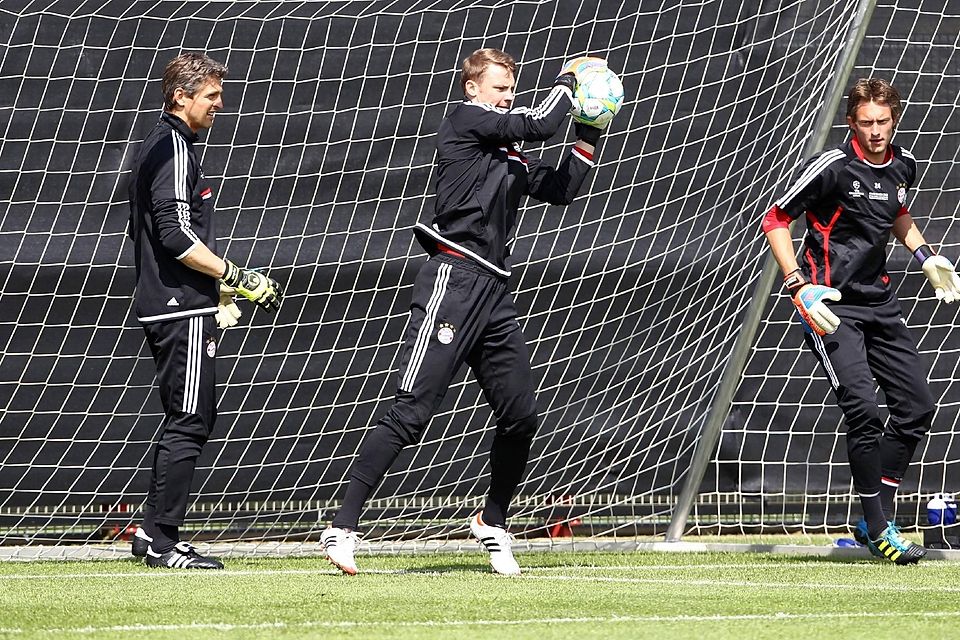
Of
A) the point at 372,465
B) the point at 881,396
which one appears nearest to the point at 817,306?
the point at 372,465

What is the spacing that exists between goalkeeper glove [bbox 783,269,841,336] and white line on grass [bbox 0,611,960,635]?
1574 millimetres

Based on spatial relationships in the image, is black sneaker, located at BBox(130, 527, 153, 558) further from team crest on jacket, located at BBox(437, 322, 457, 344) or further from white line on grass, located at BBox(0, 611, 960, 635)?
white line on grass, located at BBox(0, 611, 960, 635)

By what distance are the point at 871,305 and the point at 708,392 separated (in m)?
1.64

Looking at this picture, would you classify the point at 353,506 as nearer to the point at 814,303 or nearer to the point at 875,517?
the point at 814,303

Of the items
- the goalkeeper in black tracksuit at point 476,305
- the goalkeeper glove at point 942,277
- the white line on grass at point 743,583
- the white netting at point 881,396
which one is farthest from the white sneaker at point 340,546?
the white netting at point 881,396

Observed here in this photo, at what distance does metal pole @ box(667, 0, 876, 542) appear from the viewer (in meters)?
5.47

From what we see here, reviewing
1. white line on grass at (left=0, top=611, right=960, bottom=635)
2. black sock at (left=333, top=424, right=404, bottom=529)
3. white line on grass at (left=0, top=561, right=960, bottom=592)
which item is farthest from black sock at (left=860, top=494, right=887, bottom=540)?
black sock at (left=333, top=424, right=404, bottom=529)

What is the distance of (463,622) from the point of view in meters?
2.99

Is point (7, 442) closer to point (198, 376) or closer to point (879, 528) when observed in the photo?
point (198, 376)

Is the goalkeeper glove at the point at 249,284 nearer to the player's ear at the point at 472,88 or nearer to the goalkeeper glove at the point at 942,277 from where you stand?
the player's ear at the point at 472,88

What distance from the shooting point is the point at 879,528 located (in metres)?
4.73

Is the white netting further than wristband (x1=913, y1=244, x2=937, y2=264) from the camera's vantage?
Yes

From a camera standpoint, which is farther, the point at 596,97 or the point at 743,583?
the point at 596,97

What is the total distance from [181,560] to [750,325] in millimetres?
2430
